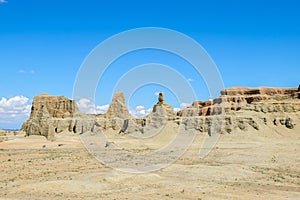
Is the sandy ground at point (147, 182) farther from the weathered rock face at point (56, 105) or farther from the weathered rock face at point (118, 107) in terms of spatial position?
the weathered rock face at point (56, 105)

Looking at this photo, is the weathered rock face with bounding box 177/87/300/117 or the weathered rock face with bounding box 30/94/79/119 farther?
the weathered rock face with bounding box 30/94/79/119

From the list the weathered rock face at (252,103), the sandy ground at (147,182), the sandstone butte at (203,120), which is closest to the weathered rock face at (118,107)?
the sandstone butte at (203,120)

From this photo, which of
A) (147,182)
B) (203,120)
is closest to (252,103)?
(203,120)

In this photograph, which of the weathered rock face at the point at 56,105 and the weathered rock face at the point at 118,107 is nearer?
the weathered rock face at the point at 118,107

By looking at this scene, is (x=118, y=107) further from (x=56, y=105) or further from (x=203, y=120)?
(x=203, y=120)

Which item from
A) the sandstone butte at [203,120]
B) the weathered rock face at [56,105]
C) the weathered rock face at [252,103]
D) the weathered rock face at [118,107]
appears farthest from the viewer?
the weathered rock face at [56,105]

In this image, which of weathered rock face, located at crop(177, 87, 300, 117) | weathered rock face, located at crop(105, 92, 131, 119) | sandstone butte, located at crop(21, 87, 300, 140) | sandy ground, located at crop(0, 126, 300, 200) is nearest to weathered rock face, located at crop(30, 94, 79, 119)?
weathered rock face, located at crop(105, 92, 131, 119)

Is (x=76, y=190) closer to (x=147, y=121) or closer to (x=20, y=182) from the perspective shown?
(x=20, y=182)

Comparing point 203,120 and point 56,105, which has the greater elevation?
point 56,105

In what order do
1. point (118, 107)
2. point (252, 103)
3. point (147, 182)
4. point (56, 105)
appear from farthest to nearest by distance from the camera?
point (56, 105), point (118, 107), point (252, 103), point (147, 182)

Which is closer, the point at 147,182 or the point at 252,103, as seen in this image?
the point at 147,182

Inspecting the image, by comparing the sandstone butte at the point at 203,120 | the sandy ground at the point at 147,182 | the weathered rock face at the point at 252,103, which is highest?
the weathered rock face at the point at 252,103

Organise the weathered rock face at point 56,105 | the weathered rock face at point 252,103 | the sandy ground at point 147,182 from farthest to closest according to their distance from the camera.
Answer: the weathered rock face at point 56,105
the weathered rock face at point 252,103
the sandy ground at point 147,182

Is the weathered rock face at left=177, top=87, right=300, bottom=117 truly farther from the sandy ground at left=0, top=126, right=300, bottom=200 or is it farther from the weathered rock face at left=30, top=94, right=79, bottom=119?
the sandy ground at left=0, top=126, right=300, bottom=200
